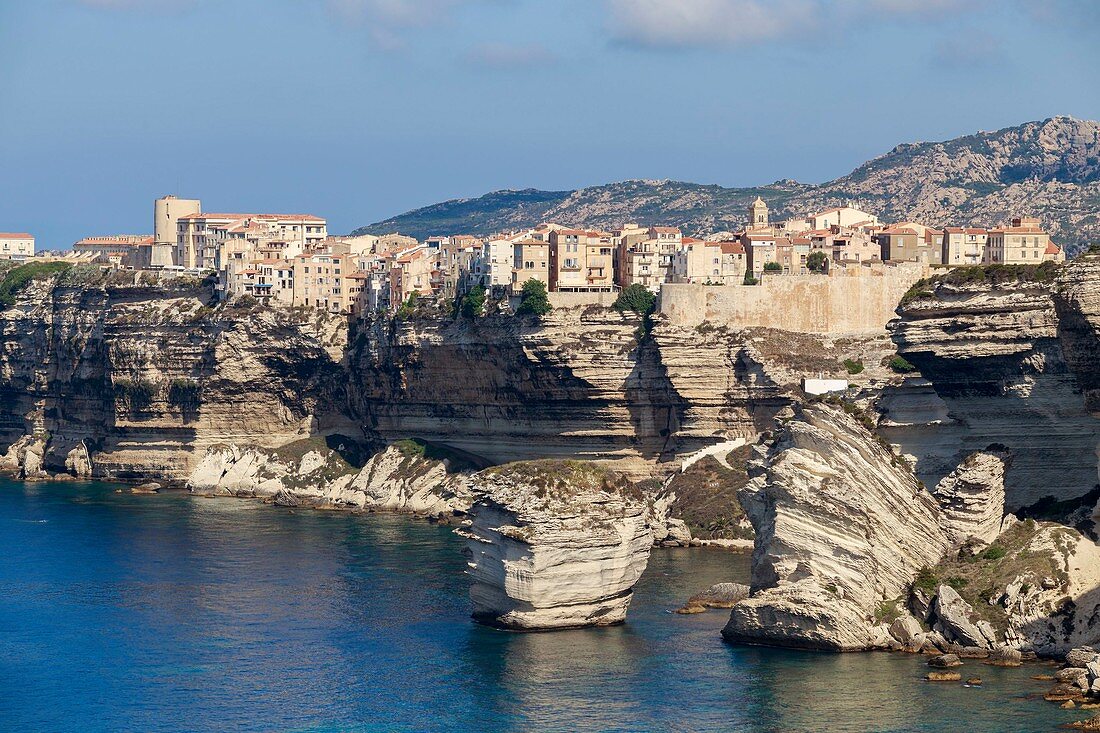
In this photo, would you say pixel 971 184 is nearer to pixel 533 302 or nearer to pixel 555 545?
pixel 533 302

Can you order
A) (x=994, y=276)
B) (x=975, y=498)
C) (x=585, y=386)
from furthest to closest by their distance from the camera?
(x=585, y=386) < (x=994, y=276) < (x=975, y=498)

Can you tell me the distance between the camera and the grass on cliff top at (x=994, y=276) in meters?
60.3

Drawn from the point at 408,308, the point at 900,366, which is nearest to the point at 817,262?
the point at 900,366

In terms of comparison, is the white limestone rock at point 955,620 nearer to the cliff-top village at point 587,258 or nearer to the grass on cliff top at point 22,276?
the cliff-top village at point 587,258

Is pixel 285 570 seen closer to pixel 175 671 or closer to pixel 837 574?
pixel 175 671

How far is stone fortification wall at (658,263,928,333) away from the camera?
88.1 meters

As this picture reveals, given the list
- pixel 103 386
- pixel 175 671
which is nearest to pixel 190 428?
pixel 103 386

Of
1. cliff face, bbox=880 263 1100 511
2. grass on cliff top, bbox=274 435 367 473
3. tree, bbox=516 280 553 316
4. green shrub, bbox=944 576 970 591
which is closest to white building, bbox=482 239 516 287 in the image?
tree, bbox=516 280 553 316

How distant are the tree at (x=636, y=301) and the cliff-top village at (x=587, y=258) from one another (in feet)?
6.62

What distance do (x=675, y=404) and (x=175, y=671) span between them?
33.2 metres

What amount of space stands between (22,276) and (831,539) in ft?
236

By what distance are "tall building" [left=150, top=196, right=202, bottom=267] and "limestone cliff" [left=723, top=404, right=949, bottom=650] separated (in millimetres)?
73277

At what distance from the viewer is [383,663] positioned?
5869 centimetres

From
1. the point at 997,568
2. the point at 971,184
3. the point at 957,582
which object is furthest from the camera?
the point at 971,184
